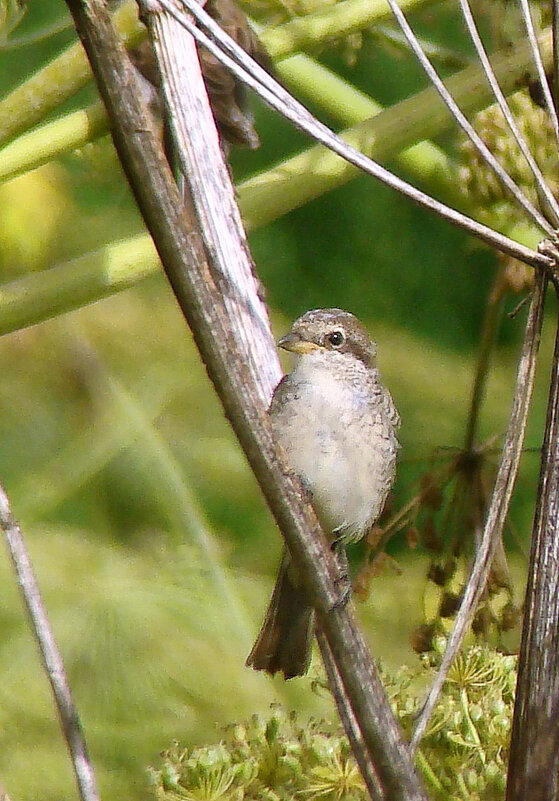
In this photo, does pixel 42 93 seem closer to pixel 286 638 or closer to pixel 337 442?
pixel 337 442

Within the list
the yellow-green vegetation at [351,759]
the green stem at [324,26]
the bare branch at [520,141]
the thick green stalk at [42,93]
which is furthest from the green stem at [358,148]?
the yellow-green vegetation at [351,759]

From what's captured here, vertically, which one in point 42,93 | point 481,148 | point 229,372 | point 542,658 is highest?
point 42,93

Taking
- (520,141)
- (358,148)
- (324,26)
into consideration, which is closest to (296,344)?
(358,148)

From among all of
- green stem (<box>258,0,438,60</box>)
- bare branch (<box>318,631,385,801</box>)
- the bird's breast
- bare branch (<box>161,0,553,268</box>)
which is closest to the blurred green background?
the bird's breast

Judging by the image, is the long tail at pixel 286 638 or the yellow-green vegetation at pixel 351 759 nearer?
the yellow-green vegetation at pixel 351 759

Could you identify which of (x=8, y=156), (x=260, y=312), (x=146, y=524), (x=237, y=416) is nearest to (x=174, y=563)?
(x=146, y=524)

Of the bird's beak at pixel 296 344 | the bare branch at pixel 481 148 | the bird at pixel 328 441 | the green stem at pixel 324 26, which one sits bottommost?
the bird at pixel 328 441

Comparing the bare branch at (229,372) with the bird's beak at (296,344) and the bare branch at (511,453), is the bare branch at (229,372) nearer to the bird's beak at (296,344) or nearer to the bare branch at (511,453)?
the bare branch at (511,453)
